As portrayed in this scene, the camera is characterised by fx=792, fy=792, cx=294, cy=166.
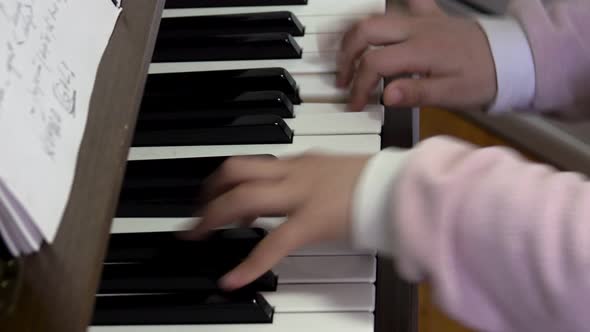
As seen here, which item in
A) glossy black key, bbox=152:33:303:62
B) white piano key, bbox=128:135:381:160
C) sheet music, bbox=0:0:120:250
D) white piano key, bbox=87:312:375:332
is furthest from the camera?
glossy black key, bbox=152:33:303:62

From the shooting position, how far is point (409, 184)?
25.0 inches

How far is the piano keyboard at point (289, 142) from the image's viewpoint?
636 mm

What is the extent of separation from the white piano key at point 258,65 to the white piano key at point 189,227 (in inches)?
8.3

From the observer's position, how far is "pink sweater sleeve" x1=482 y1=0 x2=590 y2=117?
0.91 meters

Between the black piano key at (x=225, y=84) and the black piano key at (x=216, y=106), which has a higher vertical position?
the black piano key at (x=225, y=84)

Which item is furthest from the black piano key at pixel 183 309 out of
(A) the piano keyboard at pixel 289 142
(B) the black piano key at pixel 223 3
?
(B) the black piano key at pixel 223 3

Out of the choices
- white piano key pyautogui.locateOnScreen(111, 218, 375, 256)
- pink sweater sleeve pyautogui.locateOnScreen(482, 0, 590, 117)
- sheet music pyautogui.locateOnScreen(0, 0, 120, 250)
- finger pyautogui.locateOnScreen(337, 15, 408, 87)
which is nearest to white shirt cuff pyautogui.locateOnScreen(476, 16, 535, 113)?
pink sweater sleeve pyautogui.locateOnScreen(482, 0, 590, 117)

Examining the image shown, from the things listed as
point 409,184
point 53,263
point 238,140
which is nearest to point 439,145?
point 409,184

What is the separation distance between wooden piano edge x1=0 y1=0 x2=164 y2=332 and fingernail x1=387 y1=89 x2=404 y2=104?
0.82 feet

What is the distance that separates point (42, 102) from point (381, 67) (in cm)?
40

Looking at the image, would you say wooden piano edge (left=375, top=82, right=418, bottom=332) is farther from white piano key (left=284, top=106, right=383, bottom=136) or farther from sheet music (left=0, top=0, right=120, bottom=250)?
sheet music (left=0, top=0, right=120, bottom=250)

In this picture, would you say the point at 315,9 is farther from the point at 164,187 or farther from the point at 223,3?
the point at 164,187

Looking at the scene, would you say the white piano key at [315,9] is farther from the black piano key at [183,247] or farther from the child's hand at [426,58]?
the black piano key at [183,247]

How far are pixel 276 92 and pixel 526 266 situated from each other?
317 millimetres
